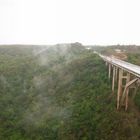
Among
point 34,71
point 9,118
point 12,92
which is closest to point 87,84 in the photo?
point 9,118

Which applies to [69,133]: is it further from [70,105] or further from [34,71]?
[34,71]

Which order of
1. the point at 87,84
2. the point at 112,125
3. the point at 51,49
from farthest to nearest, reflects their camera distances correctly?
the point at 51,49, the point at 87,84, the point at 112,125

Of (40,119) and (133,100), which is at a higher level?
(133,100)

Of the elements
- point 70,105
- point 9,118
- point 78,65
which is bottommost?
point 9,118

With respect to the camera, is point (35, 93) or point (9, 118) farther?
point (35, 93)

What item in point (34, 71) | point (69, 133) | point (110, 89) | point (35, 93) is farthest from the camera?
point (34, 71)

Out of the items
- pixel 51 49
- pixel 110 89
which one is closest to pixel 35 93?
pixel 110 89
